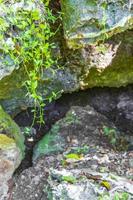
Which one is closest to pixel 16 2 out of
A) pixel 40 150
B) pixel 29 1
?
pixel 29 1

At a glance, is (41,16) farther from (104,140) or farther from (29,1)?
(104,140)

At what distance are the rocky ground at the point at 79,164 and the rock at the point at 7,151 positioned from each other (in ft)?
0.25

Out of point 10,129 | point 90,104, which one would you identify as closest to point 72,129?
point 90,104

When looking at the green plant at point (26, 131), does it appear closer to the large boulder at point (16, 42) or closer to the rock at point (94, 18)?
the large boulder at point (16, 42)

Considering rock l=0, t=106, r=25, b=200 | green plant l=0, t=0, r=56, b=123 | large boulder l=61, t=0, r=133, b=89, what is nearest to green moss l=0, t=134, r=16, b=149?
rock l=0, t=106, r=25, b=200

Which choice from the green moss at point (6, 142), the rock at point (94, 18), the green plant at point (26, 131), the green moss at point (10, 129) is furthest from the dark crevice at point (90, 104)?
the rock at point (94, 18)

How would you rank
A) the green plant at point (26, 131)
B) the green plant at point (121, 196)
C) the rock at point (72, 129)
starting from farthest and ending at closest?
the green plant at point (26, 131) → the rock at point (72, 129) → the green plant at point (121, 196)

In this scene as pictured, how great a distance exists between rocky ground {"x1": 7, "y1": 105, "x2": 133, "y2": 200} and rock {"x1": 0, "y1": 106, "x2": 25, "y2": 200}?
8cm

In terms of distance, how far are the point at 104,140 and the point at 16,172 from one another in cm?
72

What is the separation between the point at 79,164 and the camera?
2.85 meters

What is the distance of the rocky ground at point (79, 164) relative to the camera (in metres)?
2.55

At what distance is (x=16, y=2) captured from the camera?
2594mm

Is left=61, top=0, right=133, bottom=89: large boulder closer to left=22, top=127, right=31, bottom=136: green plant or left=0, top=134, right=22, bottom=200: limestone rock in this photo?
left=22, top=127, right=31, bottom=136: green plant

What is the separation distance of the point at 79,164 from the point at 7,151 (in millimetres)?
513
